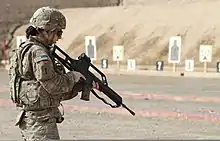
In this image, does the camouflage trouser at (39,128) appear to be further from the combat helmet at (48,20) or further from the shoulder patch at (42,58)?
the combat helmet at (48,20)

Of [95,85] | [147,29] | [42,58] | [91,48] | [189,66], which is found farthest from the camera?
[147,29]

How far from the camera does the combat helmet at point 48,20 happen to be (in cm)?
309

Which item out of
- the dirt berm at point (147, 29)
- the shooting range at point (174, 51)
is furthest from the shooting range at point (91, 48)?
the shooting range at point (174, 51)

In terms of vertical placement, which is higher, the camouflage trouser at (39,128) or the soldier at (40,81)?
the soldier at (40,81)

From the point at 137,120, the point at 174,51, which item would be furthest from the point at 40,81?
the point at 174,51

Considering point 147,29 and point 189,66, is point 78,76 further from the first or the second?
point 147,29

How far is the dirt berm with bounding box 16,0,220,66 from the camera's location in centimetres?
2431

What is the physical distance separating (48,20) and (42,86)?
356 mm

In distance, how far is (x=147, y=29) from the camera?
26.8 m

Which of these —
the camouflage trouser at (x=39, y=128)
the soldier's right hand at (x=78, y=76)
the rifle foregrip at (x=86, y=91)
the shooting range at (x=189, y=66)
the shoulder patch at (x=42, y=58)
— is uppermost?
the shoulder patch at (x=42, y=58)

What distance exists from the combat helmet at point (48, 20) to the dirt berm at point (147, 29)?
754 inches

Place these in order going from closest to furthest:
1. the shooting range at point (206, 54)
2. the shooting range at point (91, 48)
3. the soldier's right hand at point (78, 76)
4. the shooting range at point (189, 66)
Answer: the soldier's right hand at point (78, 76) → the shooting range at point (189, 66) → the shooting range at point (206, 54) → the shooting range at point (91, 48)

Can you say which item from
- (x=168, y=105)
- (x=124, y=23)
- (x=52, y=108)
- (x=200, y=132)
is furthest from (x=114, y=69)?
(x=52, y=108)

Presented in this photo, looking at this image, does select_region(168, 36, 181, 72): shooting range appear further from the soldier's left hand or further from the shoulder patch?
the shoulder patch
